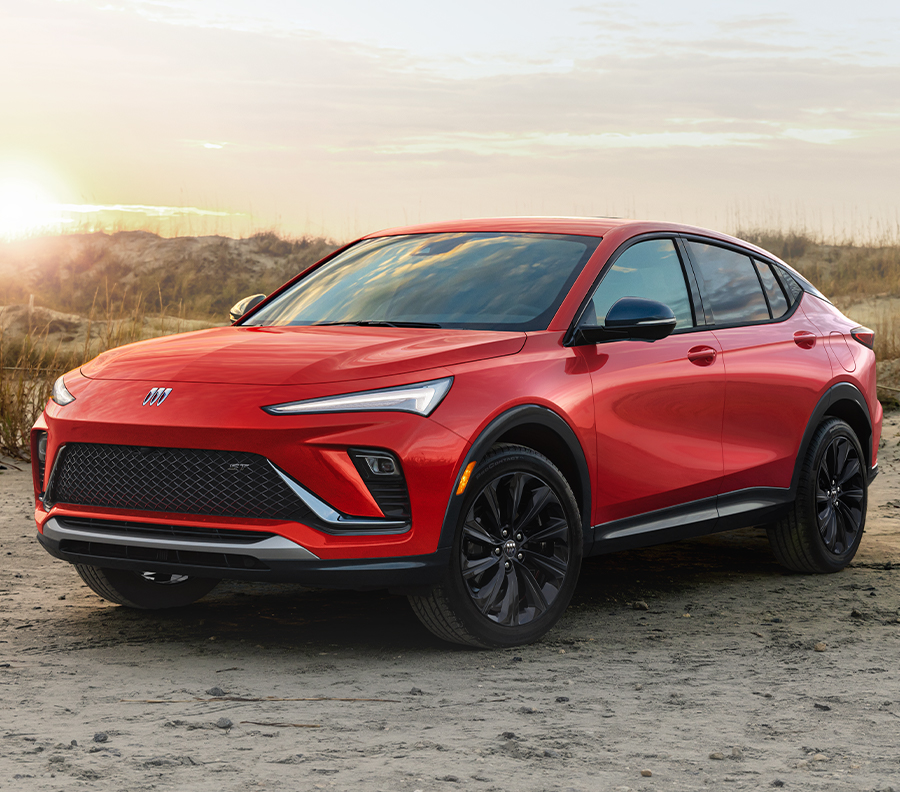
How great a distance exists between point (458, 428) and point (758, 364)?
2405mm

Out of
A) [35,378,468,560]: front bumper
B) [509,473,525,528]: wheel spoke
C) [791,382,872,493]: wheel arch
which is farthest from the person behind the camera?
[791,382,872,493]: wheel arch

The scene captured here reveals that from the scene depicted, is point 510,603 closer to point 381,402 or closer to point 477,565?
point 477,565

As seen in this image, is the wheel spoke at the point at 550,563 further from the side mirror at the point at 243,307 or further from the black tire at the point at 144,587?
the side mirror at the point at 243,307

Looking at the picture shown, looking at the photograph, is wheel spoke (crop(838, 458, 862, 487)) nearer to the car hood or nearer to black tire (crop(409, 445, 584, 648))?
black tire (crop(409, 445, 584, 648))

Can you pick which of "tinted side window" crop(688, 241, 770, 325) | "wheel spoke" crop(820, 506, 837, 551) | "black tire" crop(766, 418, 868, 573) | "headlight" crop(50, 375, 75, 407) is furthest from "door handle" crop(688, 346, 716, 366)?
"headlight" crop(50, 375, 75, 407)

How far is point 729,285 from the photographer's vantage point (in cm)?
688

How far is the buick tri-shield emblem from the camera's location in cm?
503

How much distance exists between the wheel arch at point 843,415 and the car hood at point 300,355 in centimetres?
239

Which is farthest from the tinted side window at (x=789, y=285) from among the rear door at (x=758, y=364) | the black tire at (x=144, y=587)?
the black tire at (x=144, y=587)

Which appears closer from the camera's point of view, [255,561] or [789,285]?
[255,561]

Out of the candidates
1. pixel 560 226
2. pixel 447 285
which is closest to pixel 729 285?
pixel 560 226

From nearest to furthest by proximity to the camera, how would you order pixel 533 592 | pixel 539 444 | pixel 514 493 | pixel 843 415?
pixel 514 493 → pixel 533 592 → pixel 539 444 → pixel 843 415

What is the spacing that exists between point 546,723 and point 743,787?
2.71 ft

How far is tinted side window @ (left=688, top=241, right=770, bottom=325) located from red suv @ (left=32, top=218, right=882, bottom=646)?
19mm
